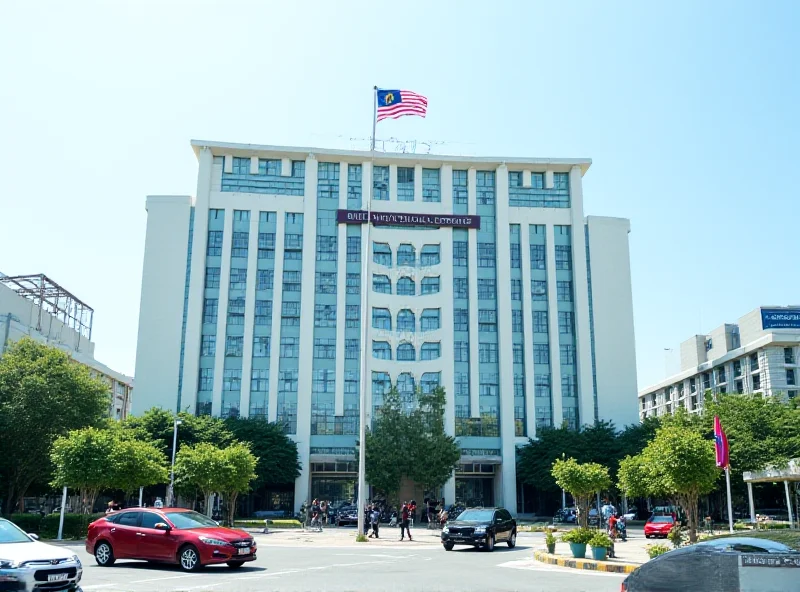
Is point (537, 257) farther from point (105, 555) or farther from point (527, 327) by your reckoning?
point (105, 555)

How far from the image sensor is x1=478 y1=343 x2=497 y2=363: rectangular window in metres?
64.6

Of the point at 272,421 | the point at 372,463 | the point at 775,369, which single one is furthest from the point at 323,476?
the point at 775,369

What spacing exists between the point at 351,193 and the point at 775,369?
51.1 metres

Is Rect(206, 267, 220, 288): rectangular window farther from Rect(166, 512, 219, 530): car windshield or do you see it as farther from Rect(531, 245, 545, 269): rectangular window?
Rect(166, 512, 219, 530): car windshield

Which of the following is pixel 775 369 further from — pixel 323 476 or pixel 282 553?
pixel 282 553

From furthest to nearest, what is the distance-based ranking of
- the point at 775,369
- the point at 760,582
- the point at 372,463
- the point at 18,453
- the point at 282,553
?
the point at 775,369
the point at 372,463
the point at 18,453
the point at 282,553
the point at 760,582

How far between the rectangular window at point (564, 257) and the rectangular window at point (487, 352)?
10179 millimetres

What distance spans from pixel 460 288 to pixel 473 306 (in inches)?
88.1

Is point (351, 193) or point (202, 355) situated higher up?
point (351, 193)

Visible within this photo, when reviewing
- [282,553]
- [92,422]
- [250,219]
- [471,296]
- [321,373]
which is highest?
[250,219]

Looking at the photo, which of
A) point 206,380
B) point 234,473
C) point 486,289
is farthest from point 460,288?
point 234,473

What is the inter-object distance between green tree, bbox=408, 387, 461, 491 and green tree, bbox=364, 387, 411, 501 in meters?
0.70

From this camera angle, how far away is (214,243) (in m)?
64.9

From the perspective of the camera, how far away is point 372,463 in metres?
53.2
